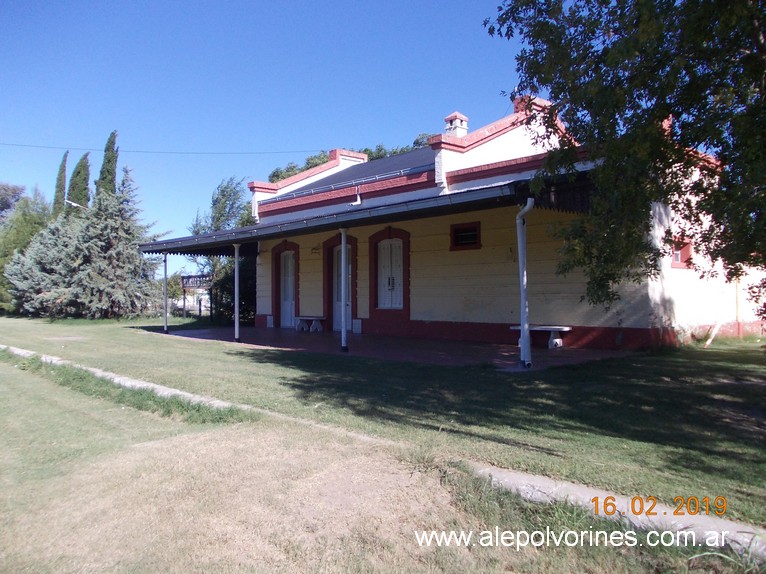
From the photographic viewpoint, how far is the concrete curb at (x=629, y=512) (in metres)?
3.27

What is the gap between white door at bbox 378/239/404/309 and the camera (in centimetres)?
1680

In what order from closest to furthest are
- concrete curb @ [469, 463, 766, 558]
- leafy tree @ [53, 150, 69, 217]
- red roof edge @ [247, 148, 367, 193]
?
concrete curb @ [469, 463, 766, 558]
red roof edge @ [247, 148, 367, 193]
leafy tree @ [53, 150, 69, 217]

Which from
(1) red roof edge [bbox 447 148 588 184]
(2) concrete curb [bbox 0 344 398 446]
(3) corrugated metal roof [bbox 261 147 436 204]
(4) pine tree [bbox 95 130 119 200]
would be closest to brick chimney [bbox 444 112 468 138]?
(3) corrugated metal roof [bbox 261 147 436 204]

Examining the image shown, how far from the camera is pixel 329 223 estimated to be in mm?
12852

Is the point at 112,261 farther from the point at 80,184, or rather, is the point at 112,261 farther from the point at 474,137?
the point at 80,184

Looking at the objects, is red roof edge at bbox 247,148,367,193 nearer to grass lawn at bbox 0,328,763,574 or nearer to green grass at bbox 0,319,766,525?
green grass at bbox 0,319,766,525

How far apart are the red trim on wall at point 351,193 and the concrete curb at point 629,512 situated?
12292mm

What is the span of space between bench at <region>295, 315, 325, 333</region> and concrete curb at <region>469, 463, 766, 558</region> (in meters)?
14.7

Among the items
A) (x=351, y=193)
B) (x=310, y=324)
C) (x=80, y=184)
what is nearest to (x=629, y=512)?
(x=351, y=193)

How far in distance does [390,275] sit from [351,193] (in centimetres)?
299

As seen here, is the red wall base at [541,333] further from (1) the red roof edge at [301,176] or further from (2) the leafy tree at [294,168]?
(2) the leafy tree at [294,168]

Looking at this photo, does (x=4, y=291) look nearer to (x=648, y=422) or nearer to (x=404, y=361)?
(x=404, y=361)

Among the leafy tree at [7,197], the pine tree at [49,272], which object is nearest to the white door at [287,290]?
the pine tree at [49,272]

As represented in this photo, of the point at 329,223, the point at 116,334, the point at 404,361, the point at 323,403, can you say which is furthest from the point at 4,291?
the point at 323,403
